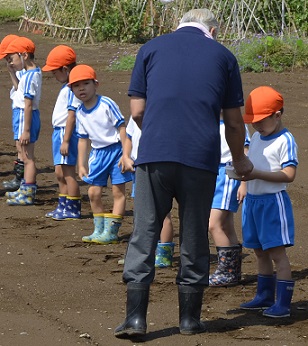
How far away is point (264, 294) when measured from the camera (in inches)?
236

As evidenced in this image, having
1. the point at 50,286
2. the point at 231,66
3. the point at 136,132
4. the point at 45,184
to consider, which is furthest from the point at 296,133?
the point at 231,66

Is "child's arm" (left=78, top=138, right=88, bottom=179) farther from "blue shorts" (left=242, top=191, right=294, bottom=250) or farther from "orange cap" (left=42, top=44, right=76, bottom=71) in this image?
"blue shorts" (left=242, top=191, right=294, bottom=250)

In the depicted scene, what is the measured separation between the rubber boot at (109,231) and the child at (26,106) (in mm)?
1870

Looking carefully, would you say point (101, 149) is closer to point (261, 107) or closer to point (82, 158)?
point (82, 158)

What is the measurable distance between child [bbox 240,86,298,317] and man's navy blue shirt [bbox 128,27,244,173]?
2.00ft

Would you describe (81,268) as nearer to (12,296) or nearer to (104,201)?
(12,296)

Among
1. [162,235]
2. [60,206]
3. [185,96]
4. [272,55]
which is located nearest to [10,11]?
[272,55]

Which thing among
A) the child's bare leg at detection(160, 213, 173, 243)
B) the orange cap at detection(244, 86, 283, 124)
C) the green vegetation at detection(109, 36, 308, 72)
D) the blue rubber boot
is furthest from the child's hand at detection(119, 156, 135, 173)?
the green vegetation at detection(109, 36, 308, 72)

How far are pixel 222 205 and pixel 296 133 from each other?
540 cm

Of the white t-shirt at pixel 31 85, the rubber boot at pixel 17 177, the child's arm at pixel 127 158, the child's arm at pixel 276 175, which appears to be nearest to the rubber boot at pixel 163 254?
the child's arm at pixel 127 158

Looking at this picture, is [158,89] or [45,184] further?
[45,184]

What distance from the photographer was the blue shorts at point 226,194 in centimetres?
657

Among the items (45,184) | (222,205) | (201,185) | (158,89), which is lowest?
(45,184)

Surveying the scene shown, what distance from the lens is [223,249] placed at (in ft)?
21.6
